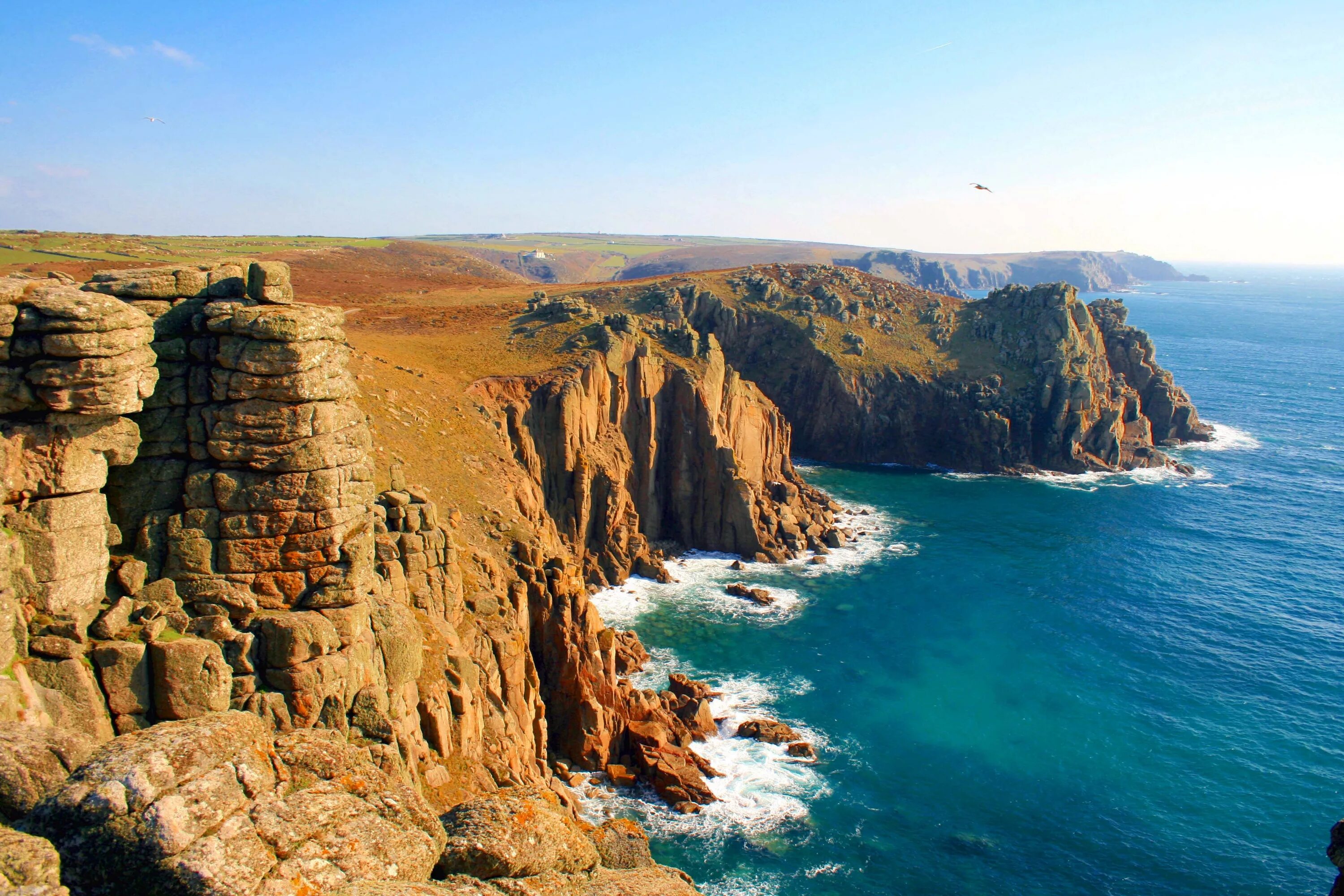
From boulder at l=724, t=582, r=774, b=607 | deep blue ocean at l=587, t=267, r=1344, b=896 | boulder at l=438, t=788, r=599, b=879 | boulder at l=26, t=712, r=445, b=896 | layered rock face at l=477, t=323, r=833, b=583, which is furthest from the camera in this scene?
layered rock face at l=477, t=323, r=833, b=583

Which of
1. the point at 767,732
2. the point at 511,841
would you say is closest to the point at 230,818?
the point at 511,841

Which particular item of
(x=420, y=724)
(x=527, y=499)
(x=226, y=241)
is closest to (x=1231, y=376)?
(x=527, y=499)

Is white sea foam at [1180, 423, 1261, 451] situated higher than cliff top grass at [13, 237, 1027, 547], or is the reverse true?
cliff top grass at [13, 237, 1027, 547]

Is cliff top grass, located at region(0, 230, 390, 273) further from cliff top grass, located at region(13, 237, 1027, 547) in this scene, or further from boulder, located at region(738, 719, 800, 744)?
boulder, located at region(738, 719, 800, 744)

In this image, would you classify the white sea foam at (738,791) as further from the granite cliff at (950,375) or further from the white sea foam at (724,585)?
the granite cliff at (950,375)

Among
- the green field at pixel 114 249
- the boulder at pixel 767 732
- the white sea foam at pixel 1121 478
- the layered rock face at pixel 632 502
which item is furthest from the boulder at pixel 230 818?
the white sea foam at pixel 1121 478

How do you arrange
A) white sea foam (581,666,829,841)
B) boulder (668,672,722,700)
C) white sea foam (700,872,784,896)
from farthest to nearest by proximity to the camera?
boulder (668,672,722,700) → white sea foam (581,666,829,841) → white sea foam (700,872,784,896)

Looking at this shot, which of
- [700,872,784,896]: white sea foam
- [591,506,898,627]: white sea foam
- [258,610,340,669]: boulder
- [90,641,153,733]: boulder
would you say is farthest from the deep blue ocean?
[90,641,153,733]: boulder
